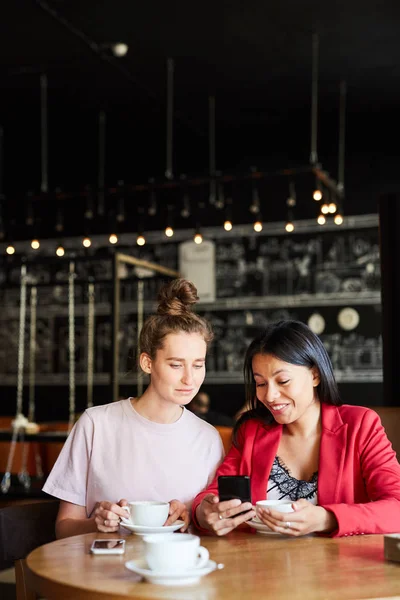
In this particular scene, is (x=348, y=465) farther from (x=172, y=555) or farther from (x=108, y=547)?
(x=172, y=555)

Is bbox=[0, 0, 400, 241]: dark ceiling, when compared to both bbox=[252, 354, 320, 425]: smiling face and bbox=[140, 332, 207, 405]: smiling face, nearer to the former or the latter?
bbox=[140, 332, 207, 405]: smiling face

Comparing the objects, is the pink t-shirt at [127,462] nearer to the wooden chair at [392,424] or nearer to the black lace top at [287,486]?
the black lace top at [287,486]

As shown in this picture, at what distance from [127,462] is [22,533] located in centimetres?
38

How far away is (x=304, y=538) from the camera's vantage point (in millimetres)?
2113

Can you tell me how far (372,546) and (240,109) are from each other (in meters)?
5.57

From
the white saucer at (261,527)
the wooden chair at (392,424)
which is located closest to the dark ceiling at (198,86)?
the wooden chair at (392,424)

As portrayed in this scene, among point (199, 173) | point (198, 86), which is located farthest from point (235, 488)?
point (199, 173)

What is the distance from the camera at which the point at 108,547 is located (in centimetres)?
195

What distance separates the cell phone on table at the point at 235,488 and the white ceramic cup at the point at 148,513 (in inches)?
6.2

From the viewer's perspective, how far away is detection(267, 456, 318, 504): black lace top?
95.0 inches

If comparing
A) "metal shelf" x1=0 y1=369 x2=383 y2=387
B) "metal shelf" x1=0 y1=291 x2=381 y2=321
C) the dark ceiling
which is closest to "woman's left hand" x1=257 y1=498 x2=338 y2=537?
the dark ceiling

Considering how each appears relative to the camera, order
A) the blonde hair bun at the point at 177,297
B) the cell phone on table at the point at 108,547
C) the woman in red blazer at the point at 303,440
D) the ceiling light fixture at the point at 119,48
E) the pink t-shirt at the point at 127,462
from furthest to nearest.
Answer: the ceiling light fixture at the point at 119,48 → the blonde hair bun at the point at 177,297 → the pink t-shirt at the point at 127,462 → the woman in red blazer at the point at 303,440 → the cell phone on table at the point at 108,547

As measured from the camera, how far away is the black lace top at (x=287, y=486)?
2.41 meters

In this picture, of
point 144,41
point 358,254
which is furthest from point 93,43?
point 358,254
